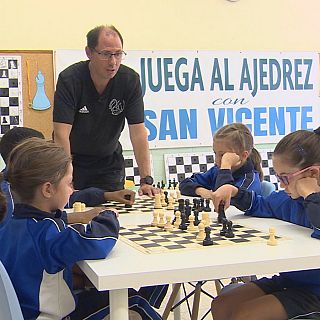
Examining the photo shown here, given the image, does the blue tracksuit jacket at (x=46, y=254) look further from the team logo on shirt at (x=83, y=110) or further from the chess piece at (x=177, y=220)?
the team logo on shirt at (x=83, y=110)

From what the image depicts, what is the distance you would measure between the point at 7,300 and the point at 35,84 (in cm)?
325

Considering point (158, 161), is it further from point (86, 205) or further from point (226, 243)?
point (226, 243)

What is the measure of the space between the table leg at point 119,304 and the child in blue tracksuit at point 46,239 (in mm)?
151

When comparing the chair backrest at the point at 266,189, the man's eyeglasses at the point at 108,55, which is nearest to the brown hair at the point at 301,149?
the chair backrest at the point at 266,189

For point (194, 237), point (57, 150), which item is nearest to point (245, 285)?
point (194, 237)

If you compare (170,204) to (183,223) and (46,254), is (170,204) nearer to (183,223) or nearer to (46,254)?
(183,223)

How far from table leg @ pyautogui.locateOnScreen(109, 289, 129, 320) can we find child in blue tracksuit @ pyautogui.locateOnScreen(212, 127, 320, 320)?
1.51 feet

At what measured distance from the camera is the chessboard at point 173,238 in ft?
5.15

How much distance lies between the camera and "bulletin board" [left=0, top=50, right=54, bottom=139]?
4367 mm

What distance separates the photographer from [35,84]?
439 centimetres

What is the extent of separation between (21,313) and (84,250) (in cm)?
22

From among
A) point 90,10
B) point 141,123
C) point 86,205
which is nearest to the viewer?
point 86,205

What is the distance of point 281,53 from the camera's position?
5.00 m

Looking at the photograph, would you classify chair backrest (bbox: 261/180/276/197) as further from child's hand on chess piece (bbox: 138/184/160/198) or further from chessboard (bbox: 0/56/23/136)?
chessboard (bbox: 0/56/23/136)
